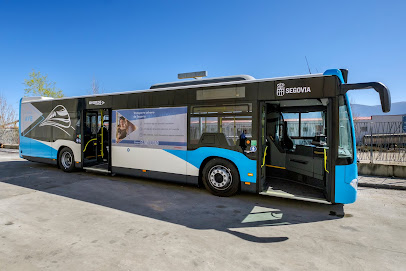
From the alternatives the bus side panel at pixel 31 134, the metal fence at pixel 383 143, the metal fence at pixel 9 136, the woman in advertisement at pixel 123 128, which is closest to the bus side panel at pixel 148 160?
the woman in advertisement at pixel 123 128

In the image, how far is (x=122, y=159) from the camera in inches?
316

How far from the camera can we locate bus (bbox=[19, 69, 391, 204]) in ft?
16.8

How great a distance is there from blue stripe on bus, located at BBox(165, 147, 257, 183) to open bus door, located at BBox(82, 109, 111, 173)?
4.28m

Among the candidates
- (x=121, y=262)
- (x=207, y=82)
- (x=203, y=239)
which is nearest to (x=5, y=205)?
(x=121, y=262)

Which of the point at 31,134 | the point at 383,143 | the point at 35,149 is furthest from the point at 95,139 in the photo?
the point at 383,143

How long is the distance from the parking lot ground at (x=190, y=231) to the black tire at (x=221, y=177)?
0.25 meters

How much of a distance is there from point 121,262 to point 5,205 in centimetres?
409

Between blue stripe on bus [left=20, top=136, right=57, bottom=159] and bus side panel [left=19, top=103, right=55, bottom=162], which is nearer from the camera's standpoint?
blue stripe on bus [left=20, top=136, right=57, bottom=159]

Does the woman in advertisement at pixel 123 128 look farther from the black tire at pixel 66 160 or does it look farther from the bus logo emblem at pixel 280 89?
the bus logo emblem at pixel 280 89

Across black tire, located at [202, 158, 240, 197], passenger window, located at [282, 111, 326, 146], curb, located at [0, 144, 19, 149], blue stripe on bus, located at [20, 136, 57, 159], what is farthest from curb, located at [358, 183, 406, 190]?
curb, located at [0, 144, 19, 149]

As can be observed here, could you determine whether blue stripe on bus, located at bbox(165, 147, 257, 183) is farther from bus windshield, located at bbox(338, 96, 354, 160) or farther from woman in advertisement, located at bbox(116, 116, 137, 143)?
woman in advertisement, located at bbox(116, 116, 137, 143)

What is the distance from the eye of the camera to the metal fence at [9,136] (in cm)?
2269

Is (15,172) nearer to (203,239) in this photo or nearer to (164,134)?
(164,134)

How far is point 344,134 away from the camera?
5.12m
